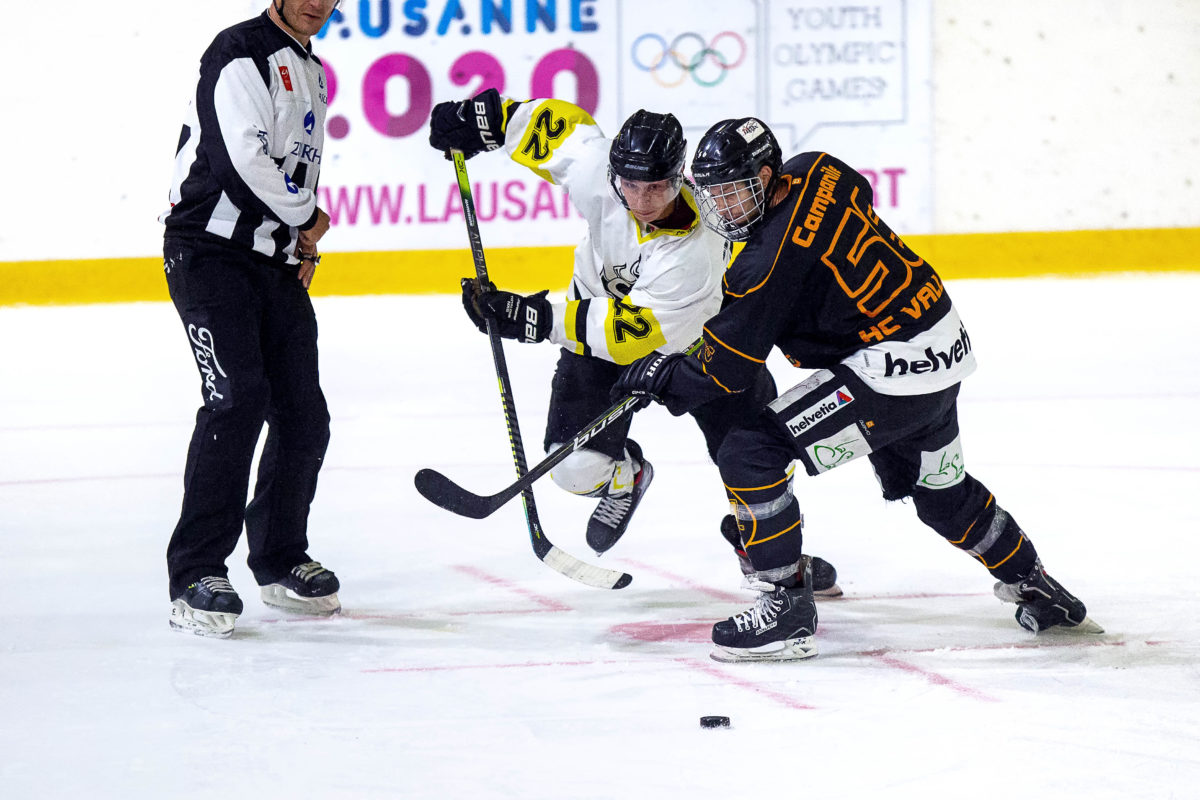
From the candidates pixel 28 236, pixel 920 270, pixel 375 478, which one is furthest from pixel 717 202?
pixel 28 236

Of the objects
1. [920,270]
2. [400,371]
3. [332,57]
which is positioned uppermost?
[332,57]

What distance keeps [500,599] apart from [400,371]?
2819 mm

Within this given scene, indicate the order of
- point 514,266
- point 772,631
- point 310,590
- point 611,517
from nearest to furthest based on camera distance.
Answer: point 772,631 → point 310,590 → point 611,517 → point 514,266

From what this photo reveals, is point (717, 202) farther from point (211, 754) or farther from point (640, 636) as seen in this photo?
point (211, 754)

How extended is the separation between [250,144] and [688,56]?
572 centimetres

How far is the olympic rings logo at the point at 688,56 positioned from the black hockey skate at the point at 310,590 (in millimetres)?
5640

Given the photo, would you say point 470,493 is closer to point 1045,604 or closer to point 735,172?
point 735,172

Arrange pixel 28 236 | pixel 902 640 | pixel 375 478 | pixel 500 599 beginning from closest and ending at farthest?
1. pixel 902 640
2. pixel 500 599
3. pixel 375 478
4. pixel 28 236

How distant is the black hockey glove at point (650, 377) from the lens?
248 centimetres

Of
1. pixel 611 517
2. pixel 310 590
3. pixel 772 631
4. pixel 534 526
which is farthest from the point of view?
pixel 611 517

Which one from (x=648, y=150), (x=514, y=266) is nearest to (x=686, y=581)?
(x=648, y=150)

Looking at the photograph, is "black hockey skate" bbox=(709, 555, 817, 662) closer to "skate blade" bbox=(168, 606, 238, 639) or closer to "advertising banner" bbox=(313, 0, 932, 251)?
"skate blade" bbox=(168, 606, 238, 639)

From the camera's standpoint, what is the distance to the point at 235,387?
2.59 m

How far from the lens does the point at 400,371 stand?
5.58 m
